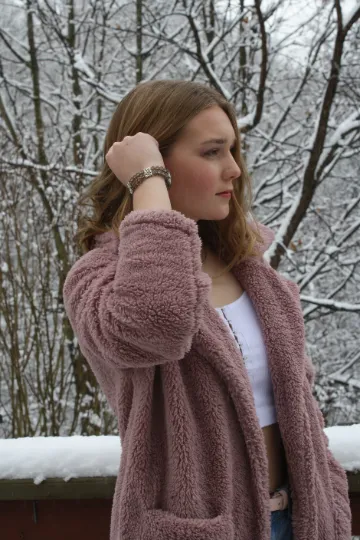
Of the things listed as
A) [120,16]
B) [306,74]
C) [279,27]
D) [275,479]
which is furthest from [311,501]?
[120,16]

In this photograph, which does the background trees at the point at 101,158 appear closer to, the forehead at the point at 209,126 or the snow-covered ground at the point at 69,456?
the snow-covered ground at the point at 69,456

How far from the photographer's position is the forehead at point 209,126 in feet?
3.97

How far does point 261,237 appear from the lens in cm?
148

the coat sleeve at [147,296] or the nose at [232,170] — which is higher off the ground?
the nose at [232,170]

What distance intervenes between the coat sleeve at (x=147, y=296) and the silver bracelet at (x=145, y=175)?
0.10m

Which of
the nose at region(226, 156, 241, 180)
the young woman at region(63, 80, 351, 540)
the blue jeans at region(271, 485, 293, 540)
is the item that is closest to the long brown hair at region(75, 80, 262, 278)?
the young woman at region(63, 80, 351, 540)

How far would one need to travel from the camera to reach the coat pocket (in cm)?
100

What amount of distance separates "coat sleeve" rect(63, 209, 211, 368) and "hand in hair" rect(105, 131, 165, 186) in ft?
0.42

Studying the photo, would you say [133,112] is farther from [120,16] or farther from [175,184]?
[120,16]

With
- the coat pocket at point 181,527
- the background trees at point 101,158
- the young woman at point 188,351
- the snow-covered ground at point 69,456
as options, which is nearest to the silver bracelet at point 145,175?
the young woman at point 188,351

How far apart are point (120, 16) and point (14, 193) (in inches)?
143

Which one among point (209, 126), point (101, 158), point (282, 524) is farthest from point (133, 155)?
point (101, 158)

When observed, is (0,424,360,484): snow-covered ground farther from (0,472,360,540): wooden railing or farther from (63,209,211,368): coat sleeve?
(63,209,211,368): coat sleeve

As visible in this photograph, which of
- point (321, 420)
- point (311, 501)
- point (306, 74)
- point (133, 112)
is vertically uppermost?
point (306, 74)
